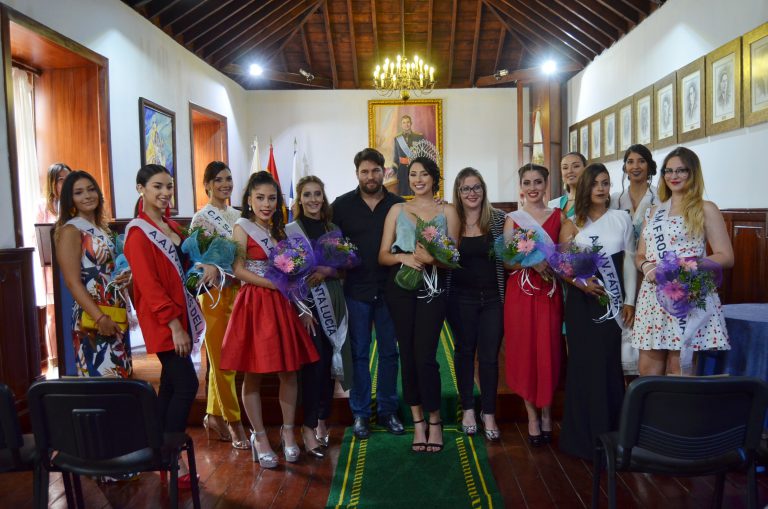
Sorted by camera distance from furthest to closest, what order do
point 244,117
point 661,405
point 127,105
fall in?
1. point 244,117
2. point 127,105
3. point 661,405

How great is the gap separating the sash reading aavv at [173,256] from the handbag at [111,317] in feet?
1.20

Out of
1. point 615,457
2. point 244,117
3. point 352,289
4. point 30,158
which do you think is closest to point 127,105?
point 30,158

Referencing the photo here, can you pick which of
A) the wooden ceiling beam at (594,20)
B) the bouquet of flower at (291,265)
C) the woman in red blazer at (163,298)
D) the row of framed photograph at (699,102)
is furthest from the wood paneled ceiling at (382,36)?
the bouquet of flower at (291,265)

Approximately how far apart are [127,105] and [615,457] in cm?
532

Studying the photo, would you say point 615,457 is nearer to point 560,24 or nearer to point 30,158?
point 30,158

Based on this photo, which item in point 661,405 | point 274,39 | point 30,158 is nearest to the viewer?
point 661,405

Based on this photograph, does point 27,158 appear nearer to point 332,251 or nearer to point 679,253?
point 332,251

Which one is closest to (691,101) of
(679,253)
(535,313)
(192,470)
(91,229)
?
(679,253)

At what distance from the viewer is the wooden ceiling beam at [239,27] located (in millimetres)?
7754

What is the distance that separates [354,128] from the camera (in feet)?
34.0

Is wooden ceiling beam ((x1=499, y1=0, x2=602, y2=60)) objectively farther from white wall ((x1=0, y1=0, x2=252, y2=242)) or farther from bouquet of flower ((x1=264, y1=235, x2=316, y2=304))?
bouquet of flower ((x1=264, y1=235, x2=316, y2=304))

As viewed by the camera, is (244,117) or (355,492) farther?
(244,117)

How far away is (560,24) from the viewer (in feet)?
26.4

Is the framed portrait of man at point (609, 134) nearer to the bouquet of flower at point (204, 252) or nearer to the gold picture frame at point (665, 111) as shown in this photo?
the gold picture frame at point (665, 111)
